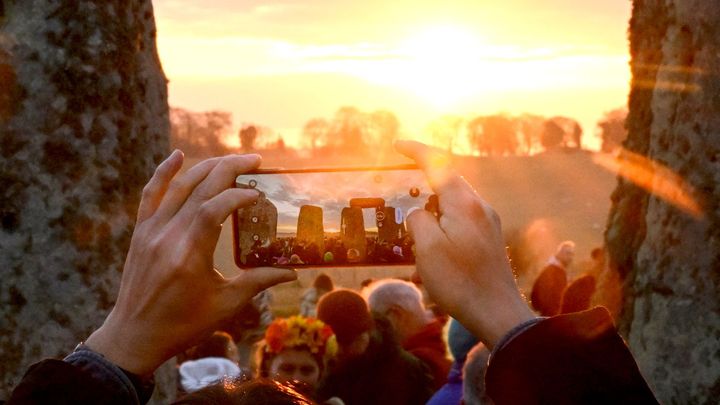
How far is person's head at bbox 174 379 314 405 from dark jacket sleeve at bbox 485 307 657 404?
0.38 meters

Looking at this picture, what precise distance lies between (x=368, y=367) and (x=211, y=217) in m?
3.53

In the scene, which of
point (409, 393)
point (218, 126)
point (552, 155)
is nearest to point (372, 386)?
point (409, 393)

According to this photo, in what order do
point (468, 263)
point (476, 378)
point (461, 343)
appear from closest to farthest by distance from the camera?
1. point (468, 263)
2. point (476, 378)
3. point (461, 343)

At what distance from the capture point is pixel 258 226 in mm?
2080

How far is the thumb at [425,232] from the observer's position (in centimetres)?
154

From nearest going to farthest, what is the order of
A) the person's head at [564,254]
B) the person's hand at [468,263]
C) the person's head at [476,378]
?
the person's hand at [468,263] < the person's head at [476,378] < the person's head at [564,254]

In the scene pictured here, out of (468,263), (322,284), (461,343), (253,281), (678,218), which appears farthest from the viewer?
(322,284)

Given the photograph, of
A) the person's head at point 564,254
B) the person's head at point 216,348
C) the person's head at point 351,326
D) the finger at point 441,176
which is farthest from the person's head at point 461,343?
the person's head at point 564,254

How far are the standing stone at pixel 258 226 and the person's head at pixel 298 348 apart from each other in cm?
329

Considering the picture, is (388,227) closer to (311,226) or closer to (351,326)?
(311,226)

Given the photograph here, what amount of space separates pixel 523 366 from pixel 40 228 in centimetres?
241

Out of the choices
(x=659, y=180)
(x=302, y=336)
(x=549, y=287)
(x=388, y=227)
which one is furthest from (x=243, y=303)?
(x=549, y=287)

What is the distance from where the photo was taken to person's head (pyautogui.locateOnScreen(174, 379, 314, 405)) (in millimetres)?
1620

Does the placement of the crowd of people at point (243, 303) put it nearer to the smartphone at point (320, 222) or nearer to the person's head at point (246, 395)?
the person's head at point (246, 395)
